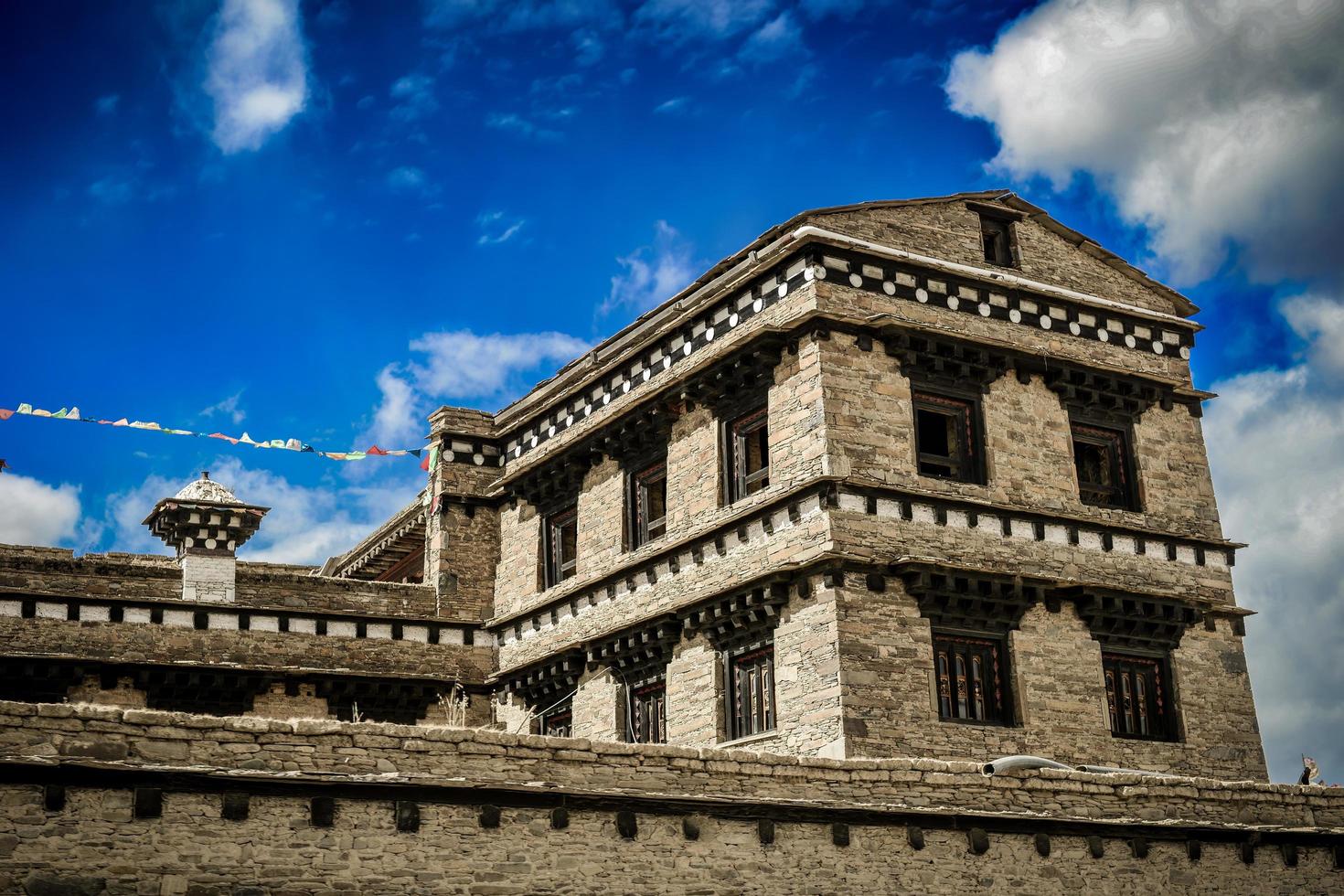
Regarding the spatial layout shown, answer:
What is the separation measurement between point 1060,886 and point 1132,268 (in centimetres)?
1237

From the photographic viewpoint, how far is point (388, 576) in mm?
35688

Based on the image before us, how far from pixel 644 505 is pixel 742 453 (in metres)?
2.87

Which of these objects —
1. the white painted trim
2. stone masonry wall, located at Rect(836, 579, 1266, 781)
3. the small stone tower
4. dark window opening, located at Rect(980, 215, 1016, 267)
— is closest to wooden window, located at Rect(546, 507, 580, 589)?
the small stone tower

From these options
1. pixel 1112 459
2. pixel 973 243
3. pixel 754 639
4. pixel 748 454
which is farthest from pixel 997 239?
pixel 754 639

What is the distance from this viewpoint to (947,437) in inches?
937

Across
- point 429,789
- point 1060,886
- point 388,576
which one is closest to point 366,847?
point 429,789

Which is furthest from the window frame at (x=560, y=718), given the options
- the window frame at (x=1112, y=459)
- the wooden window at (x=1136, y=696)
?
the window frame at (x=1112, y=459)

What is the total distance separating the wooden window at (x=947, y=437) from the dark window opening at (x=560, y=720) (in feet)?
25.3

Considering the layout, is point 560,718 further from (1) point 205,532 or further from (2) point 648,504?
(1) point 205,532

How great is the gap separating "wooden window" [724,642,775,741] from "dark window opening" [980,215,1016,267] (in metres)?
8.28

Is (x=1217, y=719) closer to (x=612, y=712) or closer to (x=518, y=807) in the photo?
(x=612, y=712)

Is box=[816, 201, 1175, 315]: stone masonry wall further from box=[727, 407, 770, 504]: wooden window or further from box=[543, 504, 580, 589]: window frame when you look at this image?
box=[543, 504, 580, 589]: window frame

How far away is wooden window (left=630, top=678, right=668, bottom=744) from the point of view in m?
24.2

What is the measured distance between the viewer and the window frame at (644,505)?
84.6 feet
